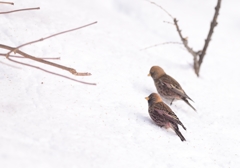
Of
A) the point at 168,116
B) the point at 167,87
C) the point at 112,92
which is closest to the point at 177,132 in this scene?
the point at 168,116

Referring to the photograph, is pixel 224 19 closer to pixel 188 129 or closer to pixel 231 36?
pixel 231 36

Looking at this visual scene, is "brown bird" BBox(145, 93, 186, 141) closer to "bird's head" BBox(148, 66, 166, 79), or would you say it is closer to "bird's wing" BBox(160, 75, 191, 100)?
"bird's wing" BBox(160, 75, 191, 100)

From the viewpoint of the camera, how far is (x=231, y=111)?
6840mm

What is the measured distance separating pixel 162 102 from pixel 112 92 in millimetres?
732

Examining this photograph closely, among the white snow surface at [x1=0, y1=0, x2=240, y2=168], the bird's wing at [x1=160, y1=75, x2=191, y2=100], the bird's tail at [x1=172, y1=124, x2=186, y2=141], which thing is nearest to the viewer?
the white snow surface at [x1=0, y1=0, x2=240, y2=168]

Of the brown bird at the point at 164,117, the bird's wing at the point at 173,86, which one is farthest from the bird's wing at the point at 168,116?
the bird's wing at the point at 173,86

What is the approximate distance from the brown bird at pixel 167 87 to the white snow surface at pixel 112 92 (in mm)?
188

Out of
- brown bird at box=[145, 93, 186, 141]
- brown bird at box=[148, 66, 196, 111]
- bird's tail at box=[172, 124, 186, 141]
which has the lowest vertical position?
brown bird at box=[148, 66, 196, 111]

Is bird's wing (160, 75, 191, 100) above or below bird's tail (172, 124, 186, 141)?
below

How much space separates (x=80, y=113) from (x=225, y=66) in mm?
4965

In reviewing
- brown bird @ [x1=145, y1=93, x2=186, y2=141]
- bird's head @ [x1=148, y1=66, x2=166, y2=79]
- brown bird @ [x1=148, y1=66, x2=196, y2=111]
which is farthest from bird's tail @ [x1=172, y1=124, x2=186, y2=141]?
bird's head @ [x1=148, y1=66, x2=166, y2=79]

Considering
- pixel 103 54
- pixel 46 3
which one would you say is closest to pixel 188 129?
pixel 103 54

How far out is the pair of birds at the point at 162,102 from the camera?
5281 millimetres

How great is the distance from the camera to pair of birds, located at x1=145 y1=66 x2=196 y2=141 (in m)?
5.28
